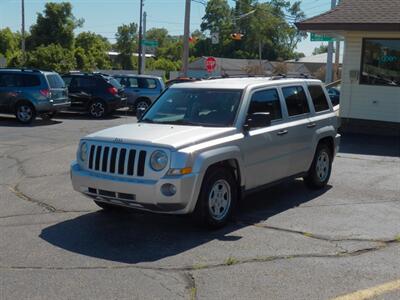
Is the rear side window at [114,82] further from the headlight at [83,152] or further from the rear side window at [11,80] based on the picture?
the headlight at [83,152]

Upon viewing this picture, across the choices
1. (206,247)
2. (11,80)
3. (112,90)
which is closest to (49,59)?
(112,90)

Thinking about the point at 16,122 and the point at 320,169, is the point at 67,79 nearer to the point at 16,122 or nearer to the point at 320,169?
the point at 16,122

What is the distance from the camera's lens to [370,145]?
47.1 feet

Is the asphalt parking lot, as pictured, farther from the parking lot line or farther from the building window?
the building window

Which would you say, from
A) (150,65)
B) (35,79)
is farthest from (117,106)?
(150,65)

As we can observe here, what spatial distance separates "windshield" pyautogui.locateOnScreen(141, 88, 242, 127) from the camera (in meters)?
7.23

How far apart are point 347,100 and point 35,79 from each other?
32.9ft

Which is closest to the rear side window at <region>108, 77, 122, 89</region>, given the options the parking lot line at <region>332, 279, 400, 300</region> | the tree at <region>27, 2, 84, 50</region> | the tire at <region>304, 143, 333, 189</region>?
the tire at <region>304, 143, 333, 189</region>

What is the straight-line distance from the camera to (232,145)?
22.4ft

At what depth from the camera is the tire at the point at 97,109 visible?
21.9 m

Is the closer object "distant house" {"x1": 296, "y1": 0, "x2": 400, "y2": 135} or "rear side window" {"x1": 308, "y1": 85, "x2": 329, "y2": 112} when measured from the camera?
"rear side window" {"x1": 308, "y1": 85, "x2": 329, "y2": 112}

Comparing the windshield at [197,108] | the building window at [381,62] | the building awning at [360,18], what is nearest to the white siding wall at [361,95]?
the building window at [381,62]

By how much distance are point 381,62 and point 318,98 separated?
Answer: 7997 mm

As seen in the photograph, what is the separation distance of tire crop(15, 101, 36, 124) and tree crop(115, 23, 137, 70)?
85.9m
